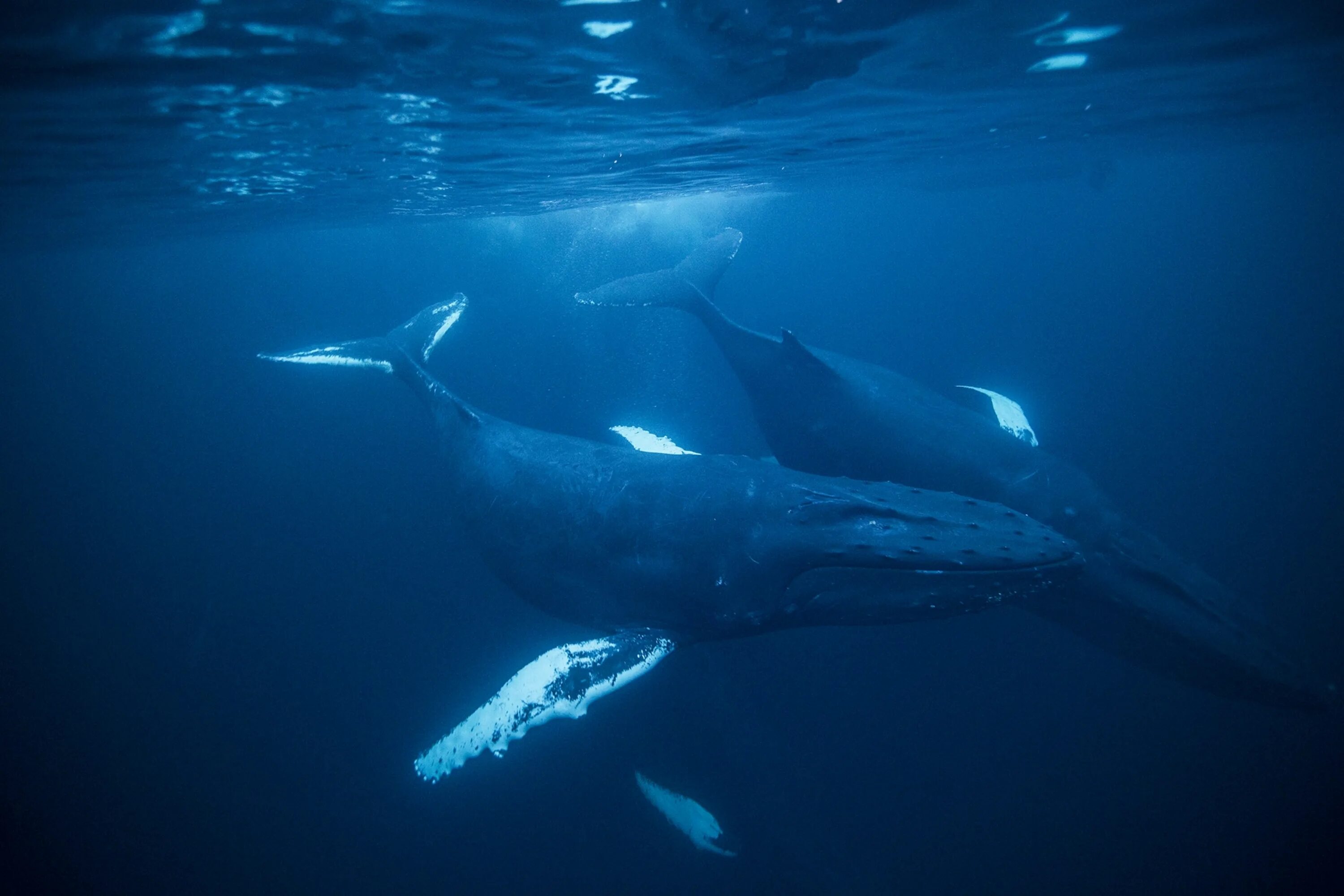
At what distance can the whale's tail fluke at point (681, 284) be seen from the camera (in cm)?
1317

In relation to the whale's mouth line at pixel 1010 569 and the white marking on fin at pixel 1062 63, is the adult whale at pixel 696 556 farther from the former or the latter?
the white marking on fin at pixel 1062 63

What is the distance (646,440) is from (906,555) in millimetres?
5524

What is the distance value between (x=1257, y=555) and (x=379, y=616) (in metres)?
19.1

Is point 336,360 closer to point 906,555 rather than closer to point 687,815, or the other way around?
point 687,815

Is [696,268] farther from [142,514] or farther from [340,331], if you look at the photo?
[340,331]

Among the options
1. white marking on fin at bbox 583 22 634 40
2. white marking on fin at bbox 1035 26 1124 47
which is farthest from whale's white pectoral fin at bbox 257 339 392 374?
white marking on fin at bbox 1035 26 1124 47

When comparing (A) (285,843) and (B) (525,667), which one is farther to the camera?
(A) (285,843)

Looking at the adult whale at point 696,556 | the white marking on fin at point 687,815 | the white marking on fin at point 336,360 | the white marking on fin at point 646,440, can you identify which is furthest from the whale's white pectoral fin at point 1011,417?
the white marking on fin at point 336,360

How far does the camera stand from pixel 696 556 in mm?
6801

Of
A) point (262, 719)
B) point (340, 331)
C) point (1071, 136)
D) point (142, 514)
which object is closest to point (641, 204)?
point (340, 331)

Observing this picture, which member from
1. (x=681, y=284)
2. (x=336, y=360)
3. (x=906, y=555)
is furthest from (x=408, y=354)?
(x=906, y=555)

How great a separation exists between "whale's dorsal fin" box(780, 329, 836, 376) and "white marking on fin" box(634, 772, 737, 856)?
657 cm

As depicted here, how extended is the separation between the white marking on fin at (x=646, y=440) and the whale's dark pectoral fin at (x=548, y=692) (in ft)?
11.6

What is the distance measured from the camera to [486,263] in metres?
42.1
